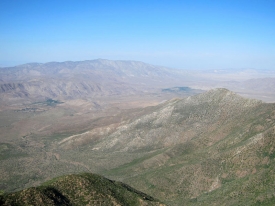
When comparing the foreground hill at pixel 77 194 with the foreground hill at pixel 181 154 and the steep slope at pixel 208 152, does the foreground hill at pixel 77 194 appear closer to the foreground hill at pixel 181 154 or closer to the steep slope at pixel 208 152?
the foreground hill at pixel 181 154

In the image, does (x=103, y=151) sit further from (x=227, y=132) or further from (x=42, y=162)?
(x=227, y=132)

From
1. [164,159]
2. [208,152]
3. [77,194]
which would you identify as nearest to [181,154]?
[164,159]

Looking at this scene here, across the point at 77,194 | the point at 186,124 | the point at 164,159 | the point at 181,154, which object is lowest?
the point at 164,159

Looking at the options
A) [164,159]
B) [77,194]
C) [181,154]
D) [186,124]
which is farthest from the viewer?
[186,124]

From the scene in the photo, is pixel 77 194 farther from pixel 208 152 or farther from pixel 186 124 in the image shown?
pixel 186 124

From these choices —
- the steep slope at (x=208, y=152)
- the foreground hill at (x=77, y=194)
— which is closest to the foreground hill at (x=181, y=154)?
the steep slope at (x=208, y=152)

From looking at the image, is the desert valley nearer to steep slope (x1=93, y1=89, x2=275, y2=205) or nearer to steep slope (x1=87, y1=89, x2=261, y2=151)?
steep slope (x1=93, y1=89, x2=275, y2=205)

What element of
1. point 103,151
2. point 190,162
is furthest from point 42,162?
point 190,162

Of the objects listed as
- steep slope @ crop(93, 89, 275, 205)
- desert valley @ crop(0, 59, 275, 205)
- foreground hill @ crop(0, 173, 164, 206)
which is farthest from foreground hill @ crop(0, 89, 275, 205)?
foreground hill @ crop(0, 173, 164, 206)

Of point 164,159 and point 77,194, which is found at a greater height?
point 77,194
